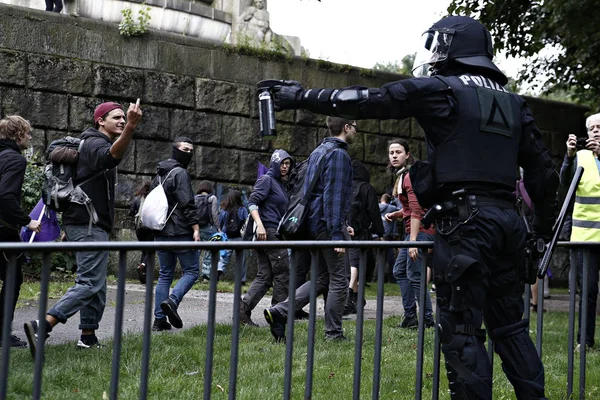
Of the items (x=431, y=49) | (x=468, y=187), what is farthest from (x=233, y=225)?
(x=468, y=187)

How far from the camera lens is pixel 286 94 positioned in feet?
13.3

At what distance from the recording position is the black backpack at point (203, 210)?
10836 mm

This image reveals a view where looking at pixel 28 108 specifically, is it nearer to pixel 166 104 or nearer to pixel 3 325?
pixel 166 104

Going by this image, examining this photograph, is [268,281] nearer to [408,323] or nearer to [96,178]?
[408,323]

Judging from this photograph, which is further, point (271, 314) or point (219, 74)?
point (219, 74)

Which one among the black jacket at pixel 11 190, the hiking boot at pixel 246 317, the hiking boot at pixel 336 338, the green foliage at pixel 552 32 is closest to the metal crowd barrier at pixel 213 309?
the hiking boot at pixel 336 338

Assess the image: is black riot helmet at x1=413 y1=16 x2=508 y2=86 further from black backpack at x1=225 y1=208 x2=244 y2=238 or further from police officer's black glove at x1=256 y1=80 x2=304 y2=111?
black backpack at x1=225 y1=208 x2=244 y2=238

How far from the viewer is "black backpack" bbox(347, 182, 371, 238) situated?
9.11m

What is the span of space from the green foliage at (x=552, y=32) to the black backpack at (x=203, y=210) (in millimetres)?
4744

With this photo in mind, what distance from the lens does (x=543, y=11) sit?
12766 mm

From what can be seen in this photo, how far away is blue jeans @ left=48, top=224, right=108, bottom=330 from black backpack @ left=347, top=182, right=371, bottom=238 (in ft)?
A: 11.1

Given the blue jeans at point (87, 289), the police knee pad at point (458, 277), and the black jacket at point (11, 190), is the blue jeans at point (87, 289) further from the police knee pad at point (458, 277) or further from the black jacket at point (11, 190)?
the police knee pad at point (458, 277)

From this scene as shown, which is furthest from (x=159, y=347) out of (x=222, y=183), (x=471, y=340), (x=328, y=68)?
(x=328, y=68)

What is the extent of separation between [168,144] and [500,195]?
8.66 m
